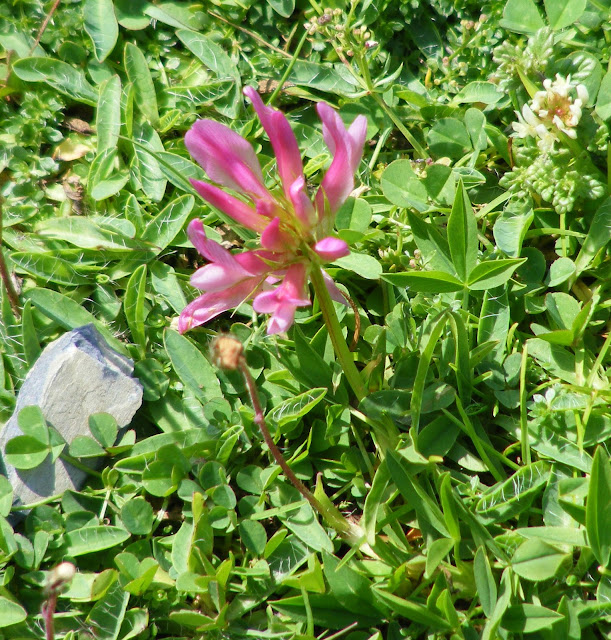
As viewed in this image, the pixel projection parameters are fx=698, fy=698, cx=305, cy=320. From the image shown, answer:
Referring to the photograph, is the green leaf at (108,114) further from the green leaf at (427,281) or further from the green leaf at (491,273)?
the green leaf at (491,273)

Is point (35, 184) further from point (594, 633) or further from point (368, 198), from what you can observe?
point (594, 633)

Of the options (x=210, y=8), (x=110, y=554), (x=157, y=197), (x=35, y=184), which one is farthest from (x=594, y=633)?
(x=210, y=8)

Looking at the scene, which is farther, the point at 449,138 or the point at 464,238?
the point at 449,138

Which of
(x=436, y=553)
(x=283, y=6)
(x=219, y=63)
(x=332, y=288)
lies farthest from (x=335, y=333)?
(x=283, y=6)

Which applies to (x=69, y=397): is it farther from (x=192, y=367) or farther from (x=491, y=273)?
(x=491, y=273)

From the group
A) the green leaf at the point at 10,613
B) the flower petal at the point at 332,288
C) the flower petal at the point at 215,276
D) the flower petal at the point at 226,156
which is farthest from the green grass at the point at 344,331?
the flower petal at the point at 215,276

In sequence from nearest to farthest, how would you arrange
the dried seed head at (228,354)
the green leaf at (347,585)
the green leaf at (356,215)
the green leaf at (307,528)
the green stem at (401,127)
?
the dried seed head at (228,354) < the green leaf at (347,585) < the green leaf at (307,528) < the green leaf at (356,215) < the green stem at (401,127)
